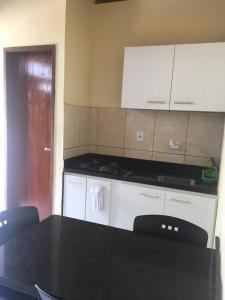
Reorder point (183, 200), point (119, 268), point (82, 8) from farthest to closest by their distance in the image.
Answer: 1. point (82, 8)
2. point (183, 200)
3. point (119, 268)

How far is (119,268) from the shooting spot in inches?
42.9

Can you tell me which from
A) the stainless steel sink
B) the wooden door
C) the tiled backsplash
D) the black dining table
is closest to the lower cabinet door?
the stainless steel sink

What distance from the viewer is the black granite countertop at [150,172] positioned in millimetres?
2303

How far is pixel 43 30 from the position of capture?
263cm

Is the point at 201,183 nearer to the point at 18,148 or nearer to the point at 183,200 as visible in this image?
the point at 183,200

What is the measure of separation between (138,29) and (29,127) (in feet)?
5.28

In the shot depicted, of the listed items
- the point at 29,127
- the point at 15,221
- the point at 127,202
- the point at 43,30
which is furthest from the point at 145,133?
the point at 15,221

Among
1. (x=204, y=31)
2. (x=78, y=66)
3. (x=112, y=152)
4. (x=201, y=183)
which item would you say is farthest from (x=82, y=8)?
(x=201, y=183)

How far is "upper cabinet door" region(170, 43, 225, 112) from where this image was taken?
2.23m

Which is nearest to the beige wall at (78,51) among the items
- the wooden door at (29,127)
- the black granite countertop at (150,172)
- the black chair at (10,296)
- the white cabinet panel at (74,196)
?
the wooden door at (29,127)

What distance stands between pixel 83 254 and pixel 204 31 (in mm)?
2333

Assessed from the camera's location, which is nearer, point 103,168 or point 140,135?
point 103,168

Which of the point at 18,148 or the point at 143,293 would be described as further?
the point at 18,148

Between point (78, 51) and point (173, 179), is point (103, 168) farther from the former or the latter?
point (78, 51)
